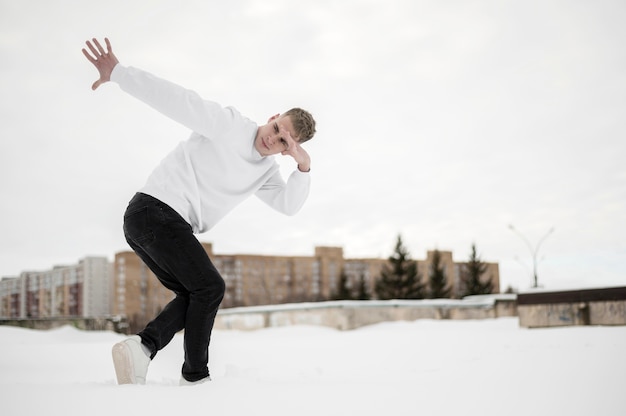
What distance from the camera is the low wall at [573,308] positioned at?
8.80 metres

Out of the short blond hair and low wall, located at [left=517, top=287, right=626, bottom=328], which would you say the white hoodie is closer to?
the short blond hair

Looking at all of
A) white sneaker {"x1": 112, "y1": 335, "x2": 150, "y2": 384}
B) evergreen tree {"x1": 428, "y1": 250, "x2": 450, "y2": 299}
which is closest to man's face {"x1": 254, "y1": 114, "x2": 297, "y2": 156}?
white sneaker {"x1": 112, "y1": 335, "x2": 150, "y2": 384}

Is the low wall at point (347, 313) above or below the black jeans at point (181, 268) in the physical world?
below

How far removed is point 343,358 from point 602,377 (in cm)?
320

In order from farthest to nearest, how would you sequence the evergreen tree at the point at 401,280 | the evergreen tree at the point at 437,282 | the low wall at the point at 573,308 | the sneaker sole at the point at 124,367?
the evergreen tree at the point at 437,282
the evergreen tree at the point at 401,280
the low wall at the point at 573,308
the sneaker sole at the point at 124,367

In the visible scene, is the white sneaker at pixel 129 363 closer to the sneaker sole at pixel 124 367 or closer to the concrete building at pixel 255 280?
the sneaker sole at pixel 124 367

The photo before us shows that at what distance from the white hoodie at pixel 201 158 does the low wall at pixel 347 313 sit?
1145 centimetres

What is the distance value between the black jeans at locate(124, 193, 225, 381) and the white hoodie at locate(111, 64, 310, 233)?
0.30ft

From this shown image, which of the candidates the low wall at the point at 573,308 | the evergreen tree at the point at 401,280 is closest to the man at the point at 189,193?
the low wall at the point at 573,308

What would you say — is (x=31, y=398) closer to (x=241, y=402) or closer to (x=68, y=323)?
(x=241, y=402)

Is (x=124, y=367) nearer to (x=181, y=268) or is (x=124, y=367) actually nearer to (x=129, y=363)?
(x=129, y=363)

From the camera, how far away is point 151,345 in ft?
9.01

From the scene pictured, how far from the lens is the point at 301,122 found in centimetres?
288

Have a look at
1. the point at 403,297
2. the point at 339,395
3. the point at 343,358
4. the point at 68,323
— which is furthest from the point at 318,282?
the point at 339,395
